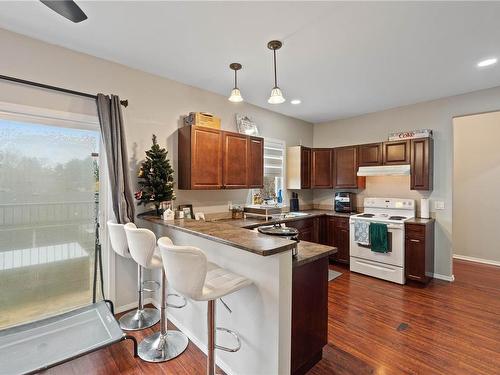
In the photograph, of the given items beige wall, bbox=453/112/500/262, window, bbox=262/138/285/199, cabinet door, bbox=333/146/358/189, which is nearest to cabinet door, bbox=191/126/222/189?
window, bbox=262/138/285/199

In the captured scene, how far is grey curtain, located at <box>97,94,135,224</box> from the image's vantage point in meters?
2.65

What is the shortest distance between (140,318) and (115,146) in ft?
6.13

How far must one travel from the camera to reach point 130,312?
9.49ft


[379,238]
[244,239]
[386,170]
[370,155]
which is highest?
[370,155]

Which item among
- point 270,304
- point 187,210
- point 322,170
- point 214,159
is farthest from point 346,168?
point 270,304

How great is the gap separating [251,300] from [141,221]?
1.90 metres

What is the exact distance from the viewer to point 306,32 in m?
2.30

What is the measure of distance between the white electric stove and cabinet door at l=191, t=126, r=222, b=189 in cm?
248

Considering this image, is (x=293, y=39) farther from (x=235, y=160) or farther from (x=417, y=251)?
(x=417, y=251)

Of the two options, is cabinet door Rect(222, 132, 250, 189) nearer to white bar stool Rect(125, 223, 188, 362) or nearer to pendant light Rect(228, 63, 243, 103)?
pendant light Rect(228, 63, 243, 103)

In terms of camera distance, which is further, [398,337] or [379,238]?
[379,238]

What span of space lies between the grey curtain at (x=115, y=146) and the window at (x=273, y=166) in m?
2.49

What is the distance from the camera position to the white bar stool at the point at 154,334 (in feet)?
6.79

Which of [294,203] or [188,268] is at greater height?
[294,203]
